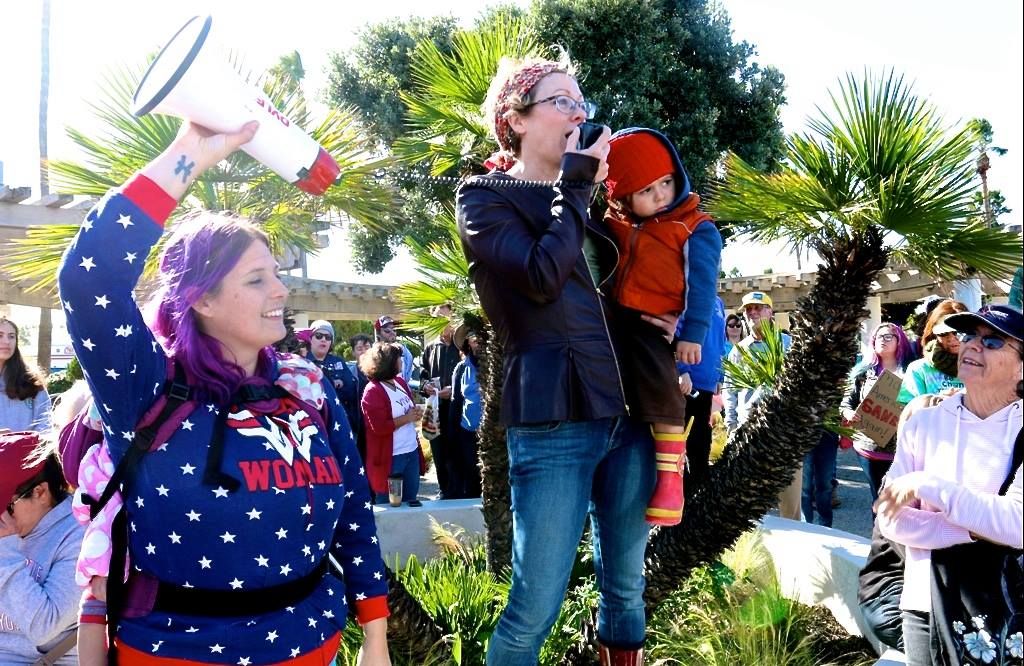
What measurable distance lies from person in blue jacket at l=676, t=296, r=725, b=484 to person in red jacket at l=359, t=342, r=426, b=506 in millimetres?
3043

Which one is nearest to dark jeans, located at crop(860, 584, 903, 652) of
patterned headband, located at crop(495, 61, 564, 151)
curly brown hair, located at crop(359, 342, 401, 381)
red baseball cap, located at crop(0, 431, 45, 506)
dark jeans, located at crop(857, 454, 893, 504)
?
patterned headband, located at crop(495, 61, 564, 151)

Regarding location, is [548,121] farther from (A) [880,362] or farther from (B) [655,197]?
(A) [880,362]

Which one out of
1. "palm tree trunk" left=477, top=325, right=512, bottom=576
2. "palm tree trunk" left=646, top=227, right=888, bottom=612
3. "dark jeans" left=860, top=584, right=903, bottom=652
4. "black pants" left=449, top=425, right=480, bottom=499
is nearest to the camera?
"dark jeans" left=860, top=584, right=903, bottom=652

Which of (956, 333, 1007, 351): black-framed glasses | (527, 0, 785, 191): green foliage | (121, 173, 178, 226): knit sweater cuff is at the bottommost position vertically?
(956, 333, 1007, 351): black-framed glasses

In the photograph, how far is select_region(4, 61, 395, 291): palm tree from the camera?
2.91 meters

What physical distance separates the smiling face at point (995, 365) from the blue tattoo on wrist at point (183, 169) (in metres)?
2.29

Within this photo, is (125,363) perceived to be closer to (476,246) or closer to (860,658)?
(476,246)

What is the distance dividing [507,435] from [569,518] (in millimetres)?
287

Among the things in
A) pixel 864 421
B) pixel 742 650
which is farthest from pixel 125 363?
pixel 864 421

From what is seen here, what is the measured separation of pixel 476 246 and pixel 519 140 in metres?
0.43

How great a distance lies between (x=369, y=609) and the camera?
1.92m

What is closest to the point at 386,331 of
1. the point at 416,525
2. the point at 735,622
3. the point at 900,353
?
the point at 416,525

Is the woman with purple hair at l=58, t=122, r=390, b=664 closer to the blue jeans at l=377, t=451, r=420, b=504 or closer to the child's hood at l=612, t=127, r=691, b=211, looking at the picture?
the child's hood at l=612, t=127, r=691, b=211

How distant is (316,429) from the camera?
1832mm
